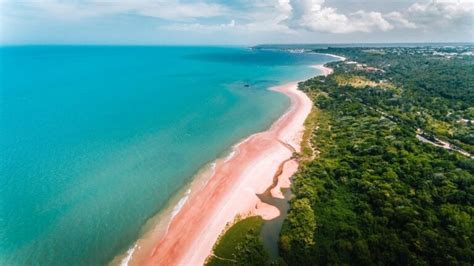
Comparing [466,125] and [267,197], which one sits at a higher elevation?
[466,125]

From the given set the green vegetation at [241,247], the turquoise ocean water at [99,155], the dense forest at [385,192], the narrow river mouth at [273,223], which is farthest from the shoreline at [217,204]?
the dense forest at [385,192]

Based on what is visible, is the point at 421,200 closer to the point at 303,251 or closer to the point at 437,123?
the point at 303,251

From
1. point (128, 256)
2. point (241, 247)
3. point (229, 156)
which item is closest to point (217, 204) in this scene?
point (241, 247)

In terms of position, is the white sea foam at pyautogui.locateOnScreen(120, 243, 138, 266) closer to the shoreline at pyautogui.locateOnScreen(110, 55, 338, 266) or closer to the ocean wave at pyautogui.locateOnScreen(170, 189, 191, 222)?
the shoreline at pyautogui.locateOnScreen(110, 55, 338, 266)

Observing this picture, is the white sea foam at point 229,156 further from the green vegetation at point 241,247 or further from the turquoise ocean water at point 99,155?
the green vegetation at point 241,247

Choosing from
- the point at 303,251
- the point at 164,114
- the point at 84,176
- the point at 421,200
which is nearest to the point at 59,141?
the point at 84,176

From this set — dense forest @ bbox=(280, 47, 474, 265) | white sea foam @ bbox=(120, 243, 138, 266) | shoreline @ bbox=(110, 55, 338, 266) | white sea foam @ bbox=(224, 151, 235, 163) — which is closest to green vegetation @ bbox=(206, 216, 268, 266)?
shoreline @ bbox=(110, 55, 338, 266)
